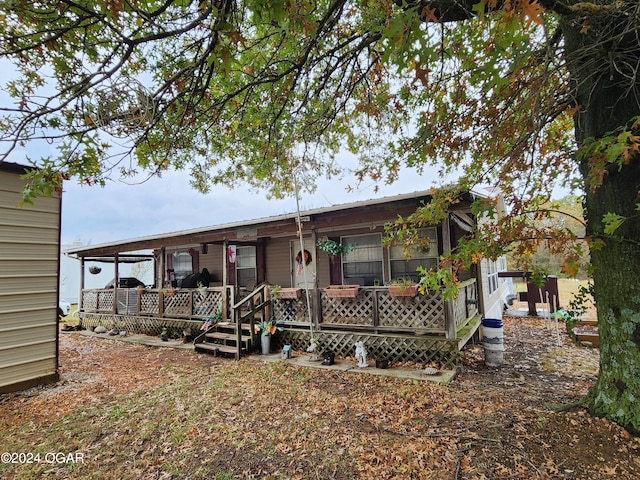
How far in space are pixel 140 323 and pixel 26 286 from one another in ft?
18.0

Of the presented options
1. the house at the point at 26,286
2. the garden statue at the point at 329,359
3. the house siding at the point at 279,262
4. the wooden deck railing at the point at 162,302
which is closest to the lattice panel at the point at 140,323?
the wooden deck railing at the point at 162,302

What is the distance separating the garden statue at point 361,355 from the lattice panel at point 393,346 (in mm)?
280

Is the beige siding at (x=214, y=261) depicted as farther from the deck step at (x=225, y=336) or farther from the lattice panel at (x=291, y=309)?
the lattice panel at (x=291, y=309)

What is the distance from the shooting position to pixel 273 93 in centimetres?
452

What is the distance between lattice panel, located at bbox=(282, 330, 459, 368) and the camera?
19.0 feet

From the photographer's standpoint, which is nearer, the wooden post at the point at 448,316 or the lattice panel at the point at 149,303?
the wooden post at the point at 448,316

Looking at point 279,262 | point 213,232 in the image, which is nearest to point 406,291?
point 279,262

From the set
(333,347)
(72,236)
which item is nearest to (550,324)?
(333,347)

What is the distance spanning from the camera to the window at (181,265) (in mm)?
12562

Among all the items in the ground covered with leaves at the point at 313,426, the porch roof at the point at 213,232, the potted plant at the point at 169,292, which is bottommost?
the ground covered with leaves at the point at 313,426

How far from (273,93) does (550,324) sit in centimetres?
1061

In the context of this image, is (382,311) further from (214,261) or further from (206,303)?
(214,261)

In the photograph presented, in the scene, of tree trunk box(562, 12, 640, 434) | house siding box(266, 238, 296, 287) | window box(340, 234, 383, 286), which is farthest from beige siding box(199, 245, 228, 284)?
tree trunk box(562, 12, 640, 434)

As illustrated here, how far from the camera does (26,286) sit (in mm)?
5543
